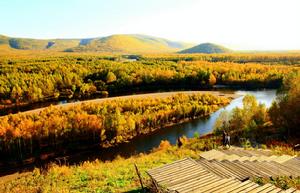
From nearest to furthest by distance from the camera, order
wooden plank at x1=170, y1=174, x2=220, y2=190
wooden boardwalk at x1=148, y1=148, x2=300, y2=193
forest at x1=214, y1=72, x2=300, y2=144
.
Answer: wooden boardwalk at x1=148, y1=148, x2=300, y2=193 < wooden plank at x1=170, y1=174, x2=220, y2=190 < forest at x1=214, y1=72, x2=300, y2=144

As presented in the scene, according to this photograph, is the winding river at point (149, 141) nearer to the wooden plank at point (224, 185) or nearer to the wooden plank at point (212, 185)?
the wooden plank at point (212, 185)

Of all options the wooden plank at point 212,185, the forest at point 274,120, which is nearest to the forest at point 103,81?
the forest at point 274,120

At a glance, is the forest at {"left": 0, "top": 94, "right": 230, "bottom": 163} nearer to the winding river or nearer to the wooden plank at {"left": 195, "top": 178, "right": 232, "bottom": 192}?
the winding river

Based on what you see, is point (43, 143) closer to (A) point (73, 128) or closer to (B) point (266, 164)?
(A) point (73, 128)

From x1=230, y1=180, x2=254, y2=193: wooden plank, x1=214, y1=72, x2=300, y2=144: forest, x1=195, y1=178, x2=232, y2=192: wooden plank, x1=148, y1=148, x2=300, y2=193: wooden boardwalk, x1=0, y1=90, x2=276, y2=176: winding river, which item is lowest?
x1=0, y1=90, x2=276, y2=176: winding river

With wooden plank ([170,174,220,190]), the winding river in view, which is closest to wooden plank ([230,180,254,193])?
wooden plank ([170,174,220,190])

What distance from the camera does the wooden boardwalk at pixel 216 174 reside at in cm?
1017

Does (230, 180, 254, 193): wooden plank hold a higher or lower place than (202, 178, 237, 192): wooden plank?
higher

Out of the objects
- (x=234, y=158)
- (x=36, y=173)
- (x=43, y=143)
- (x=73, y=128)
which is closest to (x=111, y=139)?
(x=73, y=128)

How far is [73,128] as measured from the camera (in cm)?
4188

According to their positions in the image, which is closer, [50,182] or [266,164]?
[266,164]

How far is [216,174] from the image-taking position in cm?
1181

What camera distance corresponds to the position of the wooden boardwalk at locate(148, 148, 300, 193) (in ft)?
33.4

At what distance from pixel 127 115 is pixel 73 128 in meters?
10.5
